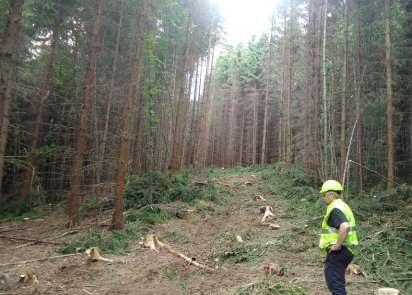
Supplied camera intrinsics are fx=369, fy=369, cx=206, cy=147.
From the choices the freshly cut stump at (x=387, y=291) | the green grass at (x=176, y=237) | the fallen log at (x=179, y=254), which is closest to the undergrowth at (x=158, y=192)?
the green grass at (x=176, y=237)

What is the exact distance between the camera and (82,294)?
6.22 metres

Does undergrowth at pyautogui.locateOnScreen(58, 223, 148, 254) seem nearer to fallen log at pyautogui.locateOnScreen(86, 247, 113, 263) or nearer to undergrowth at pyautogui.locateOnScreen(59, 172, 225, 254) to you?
undergrowth at pyautogui.locateOnScreen(59, 172, 225, 254)

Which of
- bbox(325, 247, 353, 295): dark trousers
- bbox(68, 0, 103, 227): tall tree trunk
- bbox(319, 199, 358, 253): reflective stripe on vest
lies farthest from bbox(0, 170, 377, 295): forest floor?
bbox(319, 199, 358, 253): reflective stripe on vest

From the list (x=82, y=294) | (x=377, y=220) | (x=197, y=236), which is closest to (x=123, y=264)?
(x=82, y=294)

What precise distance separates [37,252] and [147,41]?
1095 centimetres

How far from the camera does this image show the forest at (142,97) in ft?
37.7

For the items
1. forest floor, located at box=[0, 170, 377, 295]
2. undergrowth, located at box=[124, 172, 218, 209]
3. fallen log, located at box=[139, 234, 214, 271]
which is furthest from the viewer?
undergrowth, located at box=[124, 172, 218, 209]

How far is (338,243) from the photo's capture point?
464 cm

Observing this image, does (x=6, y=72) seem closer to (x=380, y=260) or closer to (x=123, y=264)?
(x=123, y=264)

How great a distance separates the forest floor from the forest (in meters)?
1.49

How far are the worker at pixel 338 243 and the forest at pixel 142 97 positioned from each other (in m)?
3.10

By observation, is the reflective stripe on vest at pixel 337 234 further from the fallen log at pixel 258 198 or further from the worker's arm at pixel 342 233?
the fallen log at pixel 258 198

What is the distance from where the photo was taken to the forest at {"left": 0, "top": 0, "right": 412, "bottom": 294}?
37.7 ft

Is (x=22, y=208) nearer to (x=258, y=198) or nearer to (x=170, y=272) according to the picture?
(x=258, y=198)
